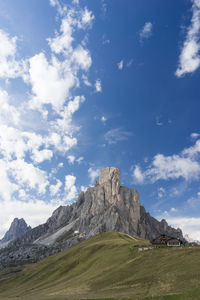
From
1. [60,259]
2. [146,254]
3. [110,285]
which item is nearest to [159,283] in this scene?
[110,285]

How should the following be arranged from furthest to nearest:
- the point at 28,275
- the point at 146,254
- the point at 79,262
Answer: the point at 28,275 → the point at 79,262 → the point at 146,254

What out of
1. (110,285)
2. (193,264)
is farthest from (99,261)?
(193,264)

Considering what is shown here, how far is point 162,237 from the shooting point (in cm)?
10106

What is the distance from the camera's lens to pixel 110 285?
191ft

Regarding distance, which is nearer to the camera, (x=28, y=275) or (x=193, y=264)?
(x=193, y=264)

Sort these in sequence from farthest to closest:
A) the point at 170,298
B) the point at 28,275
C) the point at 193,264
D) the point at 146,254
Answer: the point at 28,275, the point at 146,254, the point at 193,264, the point at 170,298

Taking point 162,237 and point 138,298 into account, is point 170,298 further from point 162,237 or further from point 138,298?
point 162,237

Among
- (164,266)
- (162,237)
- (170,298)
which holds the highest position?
(162,237)

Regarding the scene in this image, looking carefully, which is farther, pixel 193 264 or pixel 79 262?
pixel 79 262

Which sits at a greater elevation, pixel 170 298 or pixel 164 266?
pixel 164 266

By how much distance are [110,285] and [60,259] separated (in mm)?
82967

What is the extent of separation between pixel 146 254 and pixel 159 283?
27.7 meters

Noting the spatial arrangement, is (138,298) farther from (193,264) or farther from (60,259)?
(60,259)

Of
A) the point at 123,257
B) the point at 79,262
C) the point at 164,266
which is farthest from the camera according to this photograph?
the point at 79,262
